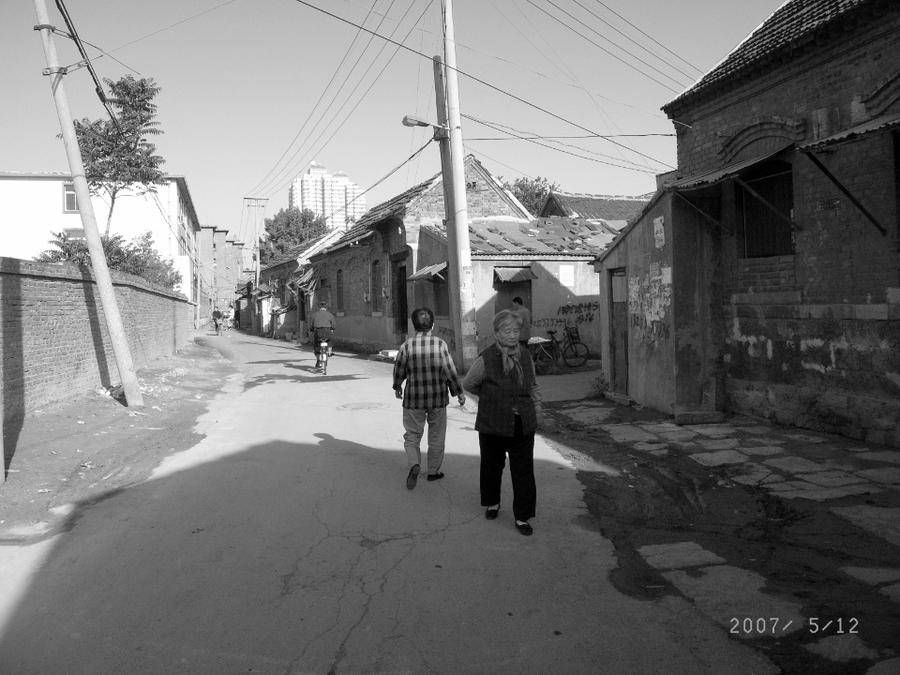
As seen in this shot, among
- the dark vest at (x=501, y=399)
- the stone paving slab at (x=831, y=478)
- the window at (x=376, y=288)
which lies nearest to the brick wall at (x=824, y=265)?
the stone paving slab at (x=831, y=478)

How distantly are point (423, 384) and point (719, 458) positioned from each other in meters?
3.52

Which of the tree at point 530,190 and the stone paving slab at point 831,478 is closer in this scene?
the stone paving slab at point 831,478

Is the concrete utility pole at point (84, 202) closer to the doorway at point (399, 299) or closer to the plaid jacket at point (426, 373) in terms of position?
the plaid jacket at point (426, 373)

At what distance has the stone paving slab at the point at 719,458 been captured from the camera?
7.11m

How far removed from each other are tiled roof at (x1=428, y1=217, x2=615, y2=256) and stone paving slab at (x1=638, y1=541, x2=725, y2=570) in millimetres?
13906

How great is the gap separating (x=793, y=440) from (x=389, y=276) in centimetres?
1744

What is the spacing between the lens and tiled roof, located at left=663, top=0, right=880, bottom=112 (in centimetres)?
810

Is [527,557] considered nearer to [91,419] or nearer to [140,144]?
[91,419]

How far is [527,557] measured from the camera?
14.4ft

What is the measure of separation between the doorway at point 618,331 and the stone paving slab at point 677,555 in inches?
262

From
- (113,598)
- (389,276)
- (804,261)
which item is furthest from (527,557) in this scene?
(389,276)

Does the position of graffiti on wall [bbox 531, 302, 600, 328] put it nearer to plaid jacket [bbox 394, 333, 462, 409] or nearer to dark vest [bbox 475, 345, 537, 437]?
plaid jacket [bbox 394, 333, 462, 409]

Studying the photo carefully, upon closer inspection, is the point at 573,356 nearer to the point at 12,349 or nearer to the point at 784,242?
the point at 784,242

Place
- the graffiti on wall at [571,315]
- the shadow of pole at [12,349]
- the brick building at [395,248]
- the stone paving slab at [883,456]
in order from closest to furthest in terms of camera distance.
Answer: the stone paving slab at [883,456] < the shadow of pole at [12,349] < the graffiti on wall at [571,315] < the brick building at [395,248]
